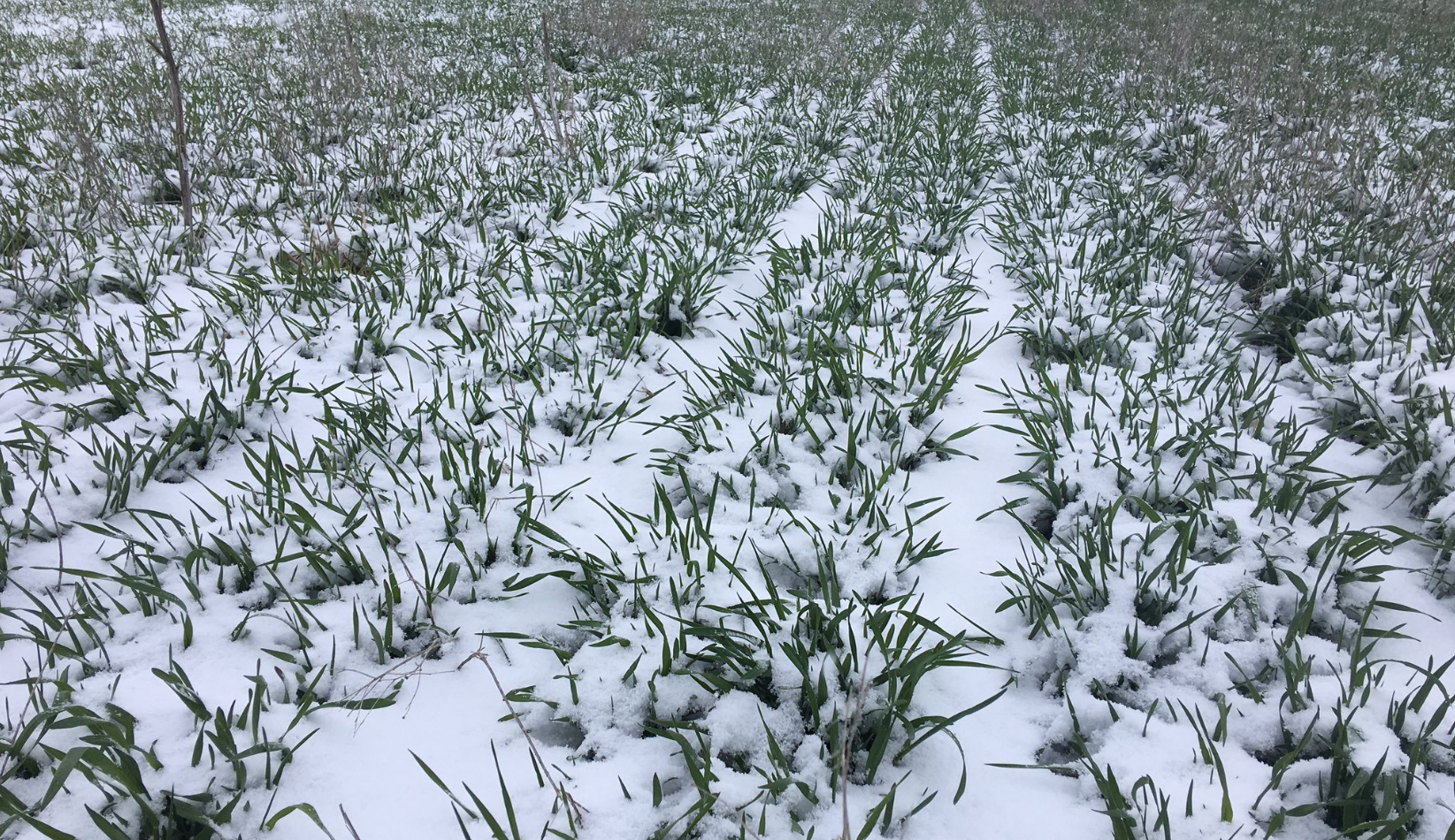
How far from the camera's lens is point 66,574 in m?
1.95

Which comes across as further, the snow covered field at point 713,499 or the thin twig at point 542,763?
the snow covered field at point 713,499

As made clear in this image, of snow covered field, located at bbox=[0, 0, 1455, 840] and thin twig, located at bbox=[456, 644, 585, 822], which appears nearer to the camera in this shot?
thin twig, located at bbox=[456, 644, 585, 822]

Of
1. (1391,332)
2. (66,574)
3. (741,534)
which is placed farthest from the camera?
(1391,332)

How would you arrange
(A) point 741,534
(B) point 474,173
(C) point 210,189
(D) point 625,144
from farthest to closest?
(D) point 625,144
(B) point 474,173
(C) point 210,189
(A) point 741,534

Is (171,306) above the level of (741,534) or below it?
above

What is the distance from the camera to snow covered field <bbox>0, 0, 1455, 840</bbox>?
154 cm

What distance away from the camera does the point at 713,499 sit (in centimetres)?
225

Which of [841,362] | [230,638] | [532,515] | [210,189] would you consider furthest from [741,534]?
[210,189]

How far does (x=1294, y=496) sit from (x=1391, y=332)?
1435 millimetres

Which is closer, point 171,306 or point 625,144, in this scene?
point 171,306

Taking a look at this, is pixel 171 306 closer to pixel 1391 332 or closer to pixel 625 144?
pixel 625 144

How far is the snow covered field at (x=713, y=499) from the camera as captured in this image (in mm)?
1542

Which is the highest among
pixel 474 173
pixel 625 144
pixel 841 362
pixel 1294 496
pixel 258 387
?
pixel 625 144

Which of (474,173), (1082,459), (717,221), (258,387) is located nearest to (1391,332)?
(1082,459)
